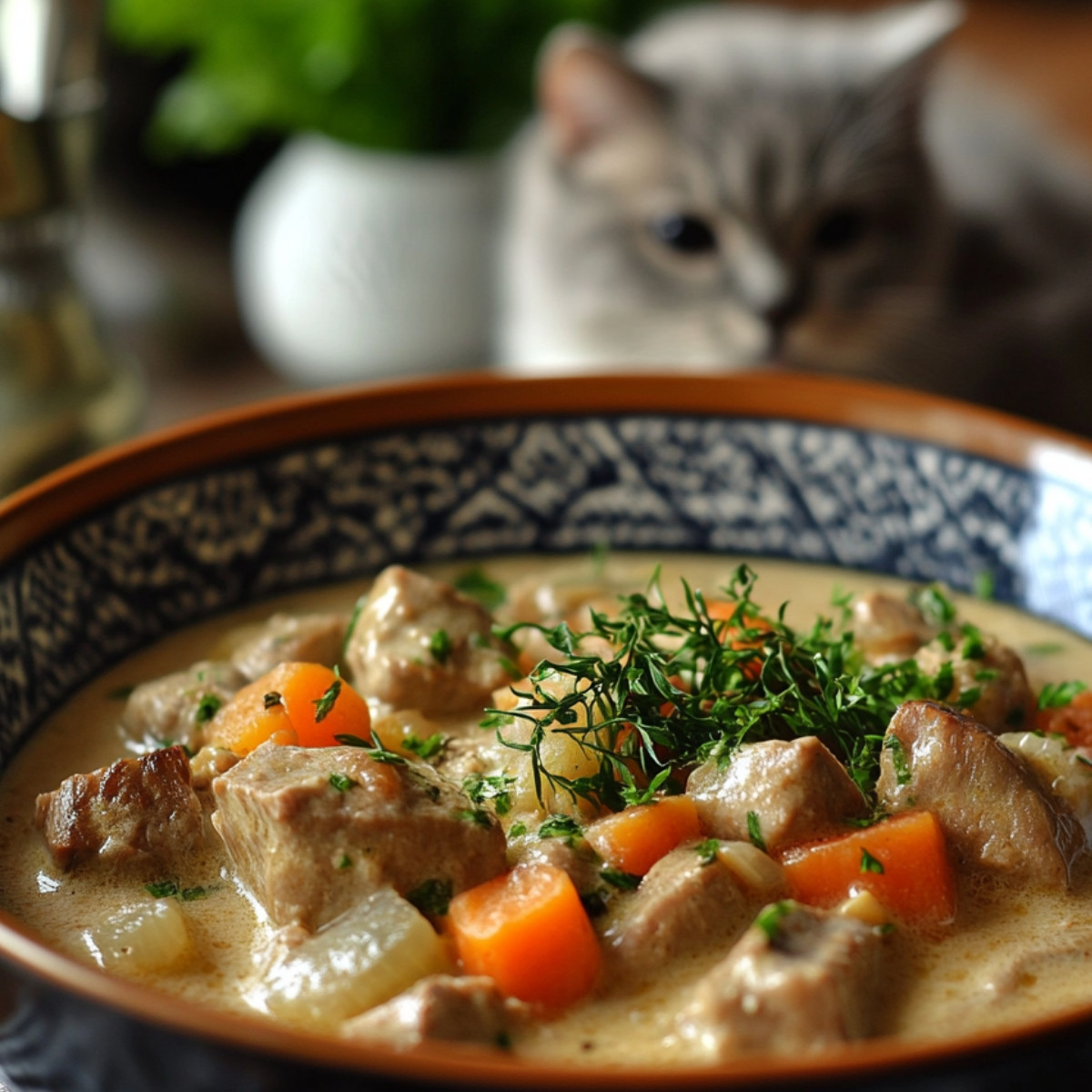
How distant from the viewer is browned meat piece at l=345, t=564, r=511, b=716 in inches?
89.7

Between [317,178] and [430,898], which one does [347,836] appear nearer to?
[430,898]

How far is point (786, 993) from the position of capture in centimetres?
156

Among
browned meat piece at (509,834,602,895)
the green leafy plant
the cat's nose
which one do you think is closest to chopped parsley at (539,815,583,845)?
browned meat piece at (509,834,602,895)

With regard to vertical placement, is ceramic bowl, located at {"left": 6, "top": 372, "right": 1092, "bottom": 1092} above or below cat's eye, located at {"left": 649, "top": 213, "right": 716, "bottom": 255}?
below

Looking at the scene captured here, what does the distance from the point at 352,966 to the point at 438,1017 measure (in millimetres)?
165

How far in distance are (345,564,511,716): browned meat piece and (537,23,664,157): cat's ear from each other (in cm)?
185

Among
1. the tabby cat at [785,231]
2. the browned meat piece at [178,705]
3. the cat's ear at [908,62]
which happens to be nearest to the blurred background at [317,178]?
the tabby cat at [785,231]

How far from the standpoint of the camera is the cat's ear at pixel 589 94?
373 cm

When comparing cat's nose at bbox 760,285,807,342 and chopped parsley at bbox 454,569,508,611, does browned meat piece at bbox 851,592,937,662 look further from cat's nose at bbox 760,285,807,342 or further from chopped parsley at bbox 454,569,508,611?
cat's nose at bbox 760,285,807,342

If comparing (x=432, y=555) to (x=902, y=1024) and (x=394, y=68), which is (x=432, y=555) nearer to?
(x=902, y=1024)

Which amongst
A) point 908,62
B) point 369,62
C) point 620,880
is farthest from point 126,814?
point 369,62

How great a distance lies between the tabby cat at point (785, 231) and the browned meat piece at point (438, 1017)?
2442mm

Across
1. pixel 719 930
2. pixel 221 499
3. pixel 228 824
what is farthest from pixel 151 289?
pixel 719 930

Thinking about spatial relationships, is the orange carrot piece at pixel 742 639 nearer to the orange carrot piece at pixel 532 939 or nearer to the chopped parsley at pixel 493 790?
the chopped parsley at pixel 493 790
